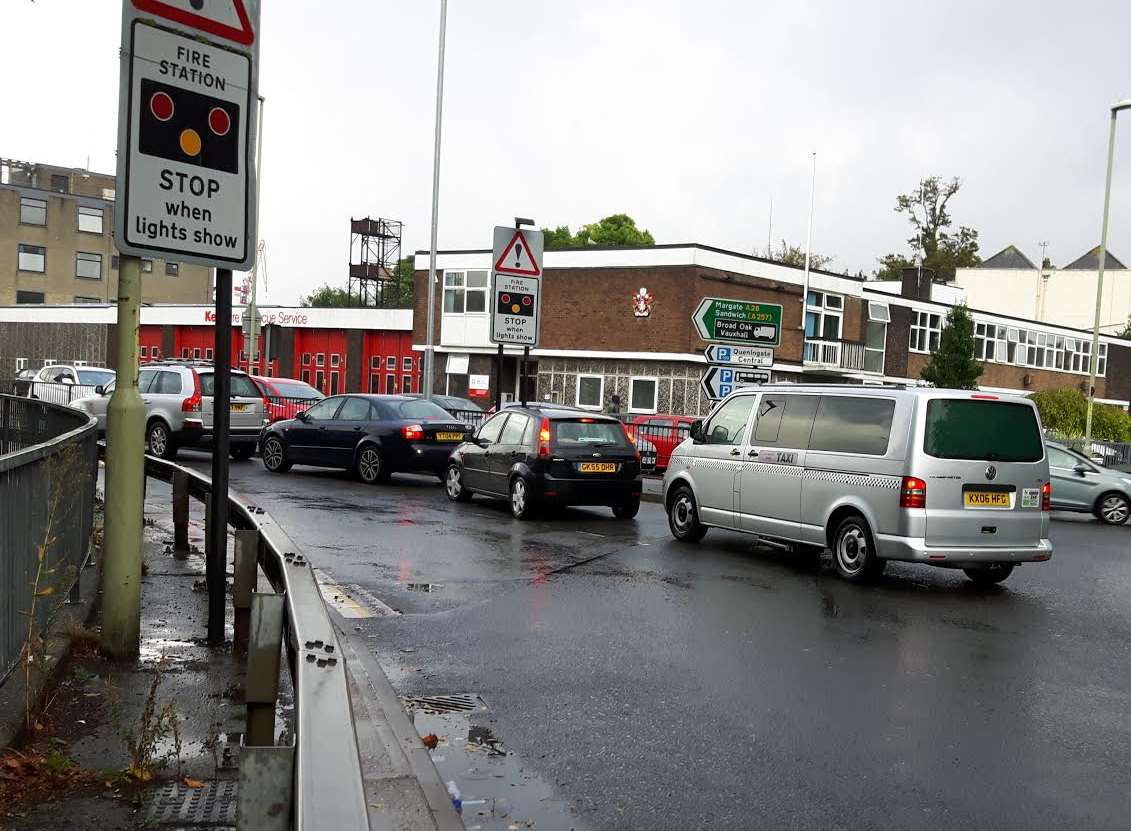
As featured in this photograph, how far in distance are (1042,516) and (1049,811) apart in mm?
7015

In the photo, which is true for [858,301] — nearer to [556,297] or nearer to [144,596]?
[556,297]

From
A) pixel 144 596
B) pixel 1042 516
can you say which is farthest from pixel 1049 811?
pixel 1042 516

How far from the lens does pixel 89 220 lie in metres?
89.0

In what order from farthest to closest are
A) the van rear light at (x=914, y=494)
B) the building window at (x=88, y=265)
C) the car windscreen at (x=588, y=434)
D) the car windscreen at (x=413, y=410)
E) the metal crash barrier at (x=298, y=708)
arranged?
the building window at (x=88, y=265) < the car windscreen at (x=413, y=410) < the car windscreen at (x=588, y=434) < the van rear light at (x=914, y=494) < the metal crash barrier at (x=298, y=708)

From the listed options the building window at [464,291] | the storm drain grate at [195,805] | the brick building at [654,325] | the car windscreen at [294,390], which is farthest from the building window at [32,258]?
the storm drain grate at [195,805]

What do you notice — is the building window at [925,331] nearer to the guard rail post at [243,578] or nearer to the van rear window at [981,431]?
the van rear window at [981,431]

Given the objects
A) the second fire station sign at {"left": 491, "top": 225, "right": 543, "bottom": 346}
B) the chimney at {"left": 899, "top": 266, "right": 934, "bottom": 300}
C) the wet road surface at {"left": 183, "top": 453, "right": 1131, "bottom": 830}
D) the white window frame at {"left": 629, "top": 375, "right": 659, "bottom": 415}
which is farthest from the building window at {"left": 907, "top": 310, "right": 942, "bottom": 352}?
the wet road surface at {"left": 183, "top": 453, "right": 1131, "bottom": 830}

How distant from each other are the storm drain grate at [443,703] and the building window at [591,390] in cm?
3738

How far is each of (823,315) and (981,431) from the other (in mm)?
37473

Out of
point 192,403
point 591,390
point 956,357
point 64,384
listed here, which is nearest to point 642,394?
point 591,390

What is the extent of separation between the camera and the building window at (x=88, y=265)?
8862 cm

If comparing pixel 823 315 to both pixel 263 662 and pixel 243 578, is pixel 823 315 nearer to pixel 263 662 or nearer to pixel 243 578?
pixel 243 578

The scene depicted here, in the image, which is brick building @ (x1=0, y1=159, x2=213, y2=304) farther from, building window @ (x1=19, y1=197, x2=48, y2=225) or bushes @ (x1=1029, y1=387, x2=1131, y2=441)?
bushes @ (x1=1029, y1=387, x2=1131, y2=441)

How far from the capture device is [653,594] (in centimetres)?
1000
